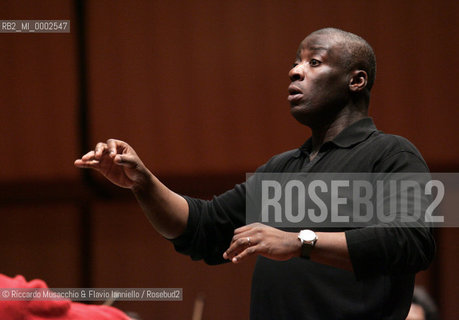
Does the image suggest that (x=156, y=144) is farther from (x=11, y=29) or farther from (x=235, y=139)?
(x=11, y=29)

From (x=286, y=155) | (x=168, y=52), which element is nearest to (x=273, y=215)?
(x=286, y=155)

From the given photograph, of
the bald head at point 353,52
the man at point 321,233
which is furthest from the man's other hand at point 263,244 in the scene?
the bald head at point 353,52

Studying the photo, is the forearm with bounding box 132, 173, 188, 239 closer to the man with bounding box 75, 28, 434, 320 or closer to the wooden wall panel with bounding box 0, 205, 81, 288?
the man with bounding box 75, 28, 434, 320

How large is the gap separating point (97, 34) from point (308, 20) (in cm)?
129

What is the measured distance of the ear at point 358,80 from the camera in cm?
169

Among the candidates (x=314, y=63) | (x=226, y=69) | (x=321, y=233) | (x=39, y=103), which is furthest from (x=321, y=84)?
(x=39, y=103)

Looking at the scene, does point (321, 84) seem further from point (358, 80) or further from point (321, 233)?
point (321, 233)

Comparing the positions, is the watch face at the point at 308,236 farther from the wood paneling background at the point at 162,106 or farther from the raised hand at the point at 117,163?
the wood paneling background at the point at 162,106

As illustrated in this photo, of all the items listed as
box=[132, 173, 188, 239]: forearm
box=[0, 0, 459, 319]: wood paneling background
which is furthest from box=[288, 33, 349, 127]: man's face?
box=[0, 0, 459, 319]: wood paneling background

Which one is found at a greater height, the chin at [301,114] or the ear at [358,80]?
the ear at [358,80]

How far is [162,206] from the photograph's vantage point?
1.66 meters

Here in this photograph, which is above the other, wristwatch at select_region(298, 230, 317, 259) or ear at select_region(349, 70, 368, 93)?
ear at select_region(349, 70, 368, 93)

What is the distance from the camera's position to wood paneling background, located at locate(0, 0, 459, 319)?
11.7 feet

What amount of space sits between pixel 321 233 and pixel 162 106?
2.43 meters
